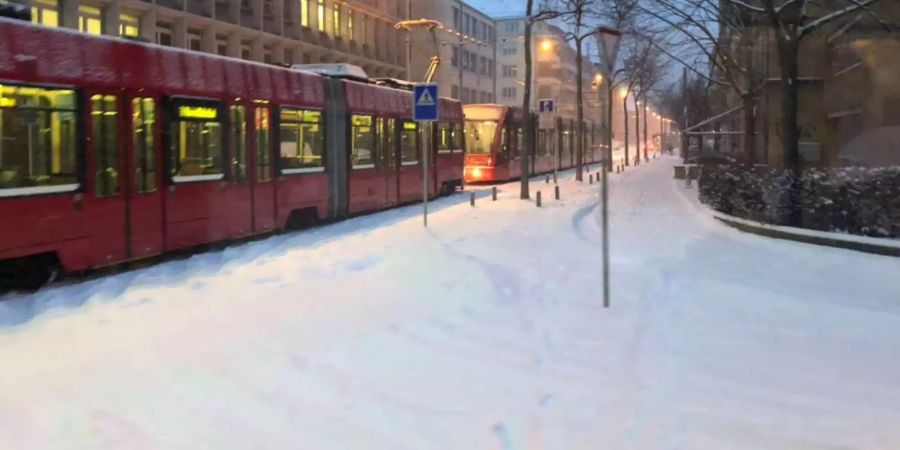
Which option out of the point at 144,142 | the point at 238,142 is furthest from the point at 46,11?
the point at 144,142

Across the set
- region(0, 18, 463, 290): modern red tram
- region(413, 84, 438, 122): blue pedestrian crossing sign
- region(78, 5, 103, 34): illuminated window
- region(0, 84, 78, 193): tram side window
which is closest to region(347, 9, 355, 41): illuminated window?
region(78, 5, 103, 34): illuminated window

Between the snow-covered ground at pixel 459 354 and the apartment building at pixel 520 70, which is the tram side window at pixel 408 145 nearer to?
the snow-covered ground at pixel 459 354

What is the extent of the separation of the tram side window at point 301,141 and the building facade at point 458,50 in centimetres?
4241

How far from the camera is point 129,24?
36.5m

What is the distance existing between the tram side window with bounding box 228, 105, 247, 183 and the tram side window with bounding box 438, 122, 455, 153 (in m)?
12.8

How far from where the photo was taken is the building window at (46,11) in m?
31.1

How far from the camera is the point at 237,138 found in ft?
49.0

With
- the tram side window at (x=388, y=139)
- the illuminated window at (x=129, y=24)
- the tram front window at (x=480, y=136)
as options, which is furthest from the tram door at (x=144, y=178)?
the illuminated window at (x=129, y=24)

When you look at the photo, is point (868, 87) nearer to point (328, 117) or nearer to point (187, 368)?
point (328, 117)

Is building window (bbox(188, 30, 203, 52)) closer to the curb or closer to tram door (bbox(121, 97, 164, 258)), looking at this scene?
tram door (bbox(121, 97, 164, 258))

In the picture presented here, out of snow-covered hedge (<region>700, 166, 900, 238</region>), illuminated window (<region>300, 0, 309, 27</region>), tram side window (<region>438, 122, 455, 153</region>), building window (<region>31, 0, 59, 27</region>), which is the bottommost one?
snow-covered hedge (<region>700, 166, 900, 238</region>)

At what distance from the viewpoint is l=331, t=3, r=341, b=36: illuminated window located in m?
54.2

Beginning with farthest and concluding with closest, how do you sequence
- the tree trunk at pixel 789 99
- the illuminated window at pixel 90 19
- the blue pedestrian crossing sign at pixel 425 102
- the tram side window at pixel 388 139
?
the illuminated window at pixel 90 19, the tram side window at pixel 388 139, the tree trunk at pixel 789 99, the blue pedestrian crossing sign at pixel 425 102

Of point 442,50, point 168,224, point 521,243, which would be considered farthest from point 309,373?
point 442,50
